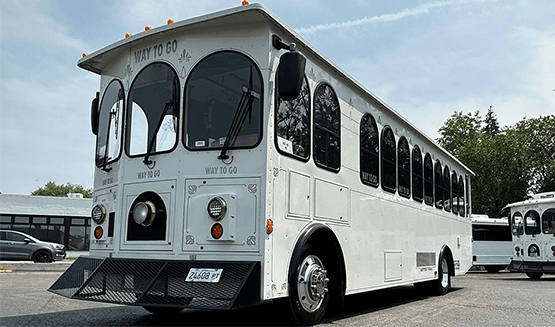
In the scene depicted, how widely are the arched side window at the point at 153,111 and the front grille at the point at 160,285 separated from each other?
1.23m

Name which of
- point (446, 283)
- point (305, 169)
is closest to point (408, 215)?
point (446, 283)

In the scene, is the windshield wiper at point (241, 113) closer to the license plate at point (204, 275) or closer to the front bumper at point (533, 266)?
the license plate at point (204, 275)

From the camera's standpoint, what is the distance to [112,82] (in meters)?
6.69

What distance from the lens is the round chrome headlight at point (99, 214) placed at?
6227 millimetres

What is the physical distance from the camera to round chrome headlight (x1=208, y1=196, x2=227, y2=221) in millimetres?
5281

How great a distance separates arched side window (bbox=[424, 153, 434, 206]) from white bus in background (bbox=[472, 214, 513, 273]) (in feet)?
49.5

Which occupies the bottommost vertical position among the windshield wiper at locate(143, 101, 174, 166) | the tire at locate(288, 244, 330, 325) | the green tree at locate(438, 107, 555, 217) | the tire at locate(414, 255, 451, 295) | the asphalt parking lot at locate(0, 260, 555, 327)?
the asphalt parking lot at locate(0, 260, 555, 327)

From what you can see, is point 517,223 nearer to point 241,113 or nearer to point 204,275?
point 241,113

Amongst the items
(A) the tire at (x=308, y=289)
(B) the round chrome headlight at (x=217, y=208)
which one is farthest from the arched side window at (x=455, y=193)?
(B) the round chrome headlight at (x=217, y=208)

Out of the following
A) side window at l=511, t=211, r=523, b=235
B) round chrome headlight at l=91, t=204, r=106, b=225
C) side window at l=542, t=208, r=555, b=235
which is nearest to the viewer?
round chrome headlight at l=91, t=204, r=106, b=225

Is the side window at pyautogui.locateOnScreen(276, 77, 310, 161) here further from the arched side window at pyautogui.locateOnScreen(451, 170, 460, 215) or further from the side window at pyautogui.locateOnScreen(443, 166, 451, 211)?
the arched side window at pyautogui.locateOnScreen(451, 170, 460, 215)

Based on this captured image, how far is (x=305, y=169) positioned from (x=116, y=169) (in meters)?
2.12

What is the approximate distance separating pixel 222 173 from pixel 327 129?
1679mm

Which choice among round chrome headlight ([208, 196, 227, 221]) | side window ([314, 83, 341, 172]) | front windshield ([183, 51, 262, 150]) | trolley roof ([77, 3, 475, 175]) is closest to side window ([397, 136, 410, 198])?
trolley roof ([77, 3, 475, 175])
